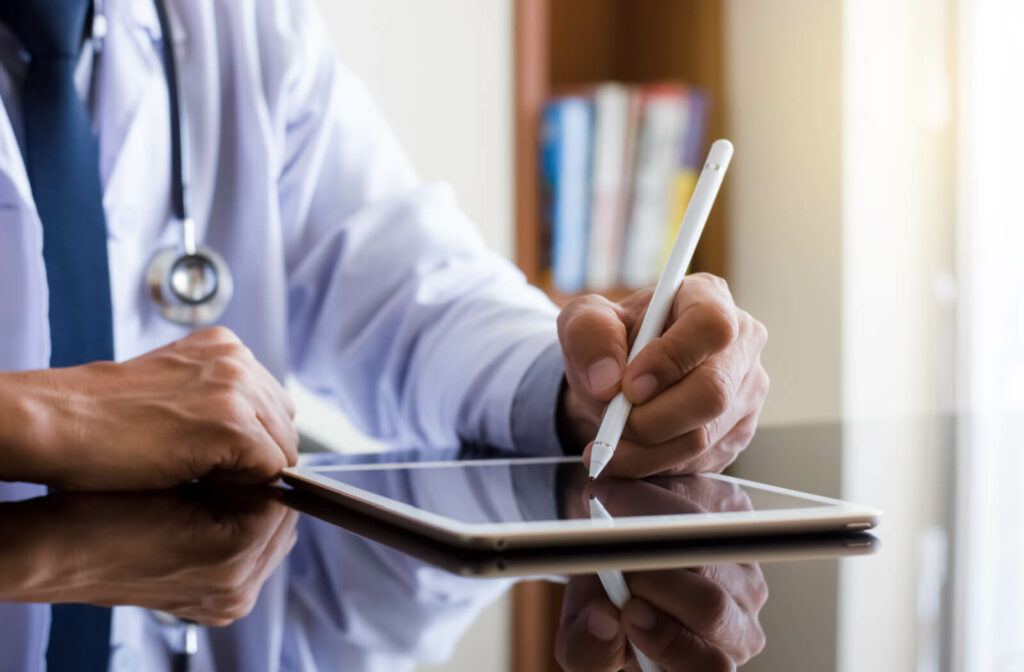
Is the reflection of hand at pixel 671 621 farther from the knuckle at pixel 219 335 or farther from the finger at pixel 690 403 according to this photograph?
the knuckle at pixel 219 335

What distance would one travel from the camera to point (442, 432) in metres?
1.00

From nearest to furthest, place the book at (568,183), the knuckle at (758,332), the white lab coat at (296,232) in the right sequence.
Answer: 1. the knuckle at (758,332)
2. the white lab coat at (296,232)
3. the book at (568,183)

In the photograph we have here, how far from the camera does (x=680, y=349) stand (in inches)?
21.8

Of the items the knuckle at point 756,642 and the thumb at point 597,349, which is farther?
the thumb at point 597,349

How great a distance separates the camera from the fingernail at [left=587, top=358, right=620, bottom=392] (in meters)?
0.56

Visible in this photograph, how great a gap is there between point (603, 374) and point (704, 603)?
244 mm

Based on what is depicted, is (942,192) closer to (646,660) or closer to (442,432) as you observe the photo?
(442,432)

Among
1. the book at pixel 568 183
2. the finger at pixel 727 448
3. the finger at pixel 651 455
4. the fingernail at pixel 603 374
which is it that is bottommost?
the finger at pixel 727 448

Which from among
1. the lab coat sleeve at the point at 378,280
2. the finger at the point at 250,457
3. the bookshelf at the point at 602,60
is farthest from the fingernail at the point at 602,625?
the bookshelf at the point at 602,60

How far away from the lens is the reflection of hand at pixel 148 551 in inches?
13.8

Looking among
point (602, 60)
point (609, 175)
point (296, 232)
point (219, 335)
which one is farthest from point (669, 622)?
point (602, 60)

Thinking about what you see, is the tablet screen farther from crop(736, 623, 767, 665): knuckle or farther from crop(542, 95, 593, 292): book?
crop(542, 95, 593, 292): book

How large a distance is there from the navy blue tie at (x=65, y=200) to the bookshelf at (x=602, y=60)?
1.18m

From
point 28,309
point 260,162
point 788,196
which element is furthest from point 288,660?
point 788,196
